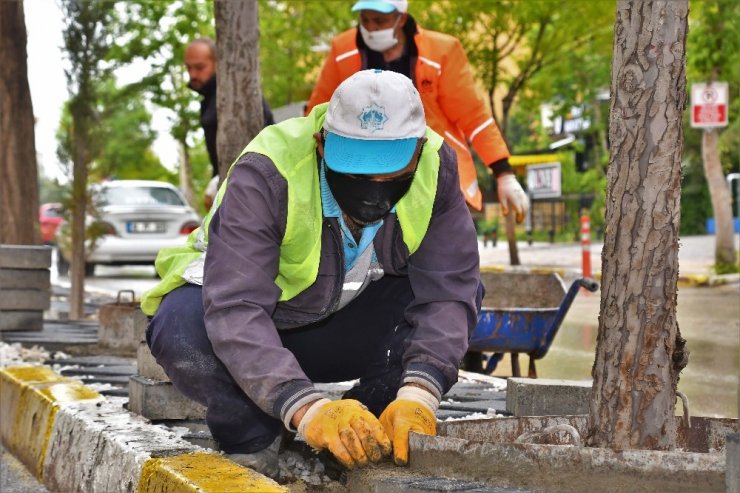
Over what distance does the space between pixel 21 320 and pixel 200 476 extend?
4.81 meters

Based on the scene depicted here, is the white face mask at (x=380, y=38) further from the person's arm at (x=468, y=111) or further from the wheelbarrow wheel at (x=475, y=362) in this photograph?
the wheelbarrow wheel at (x=475, y=362)

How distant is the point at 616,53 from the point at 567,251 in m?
29.8

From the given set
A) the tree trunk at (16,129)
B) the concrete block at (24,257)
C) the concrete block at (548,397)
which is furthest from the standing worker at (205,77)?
the concrete block at (548,397)

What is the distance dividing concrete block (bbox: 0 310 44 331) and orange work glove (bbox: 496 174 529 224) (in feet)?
11.4

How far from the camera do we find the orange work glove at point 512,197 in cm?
573

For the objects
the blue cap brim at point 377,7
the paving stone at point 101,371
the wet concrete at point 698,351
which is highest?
the blue cap brim at point 377,7

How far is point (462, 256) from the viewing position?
3889 mm

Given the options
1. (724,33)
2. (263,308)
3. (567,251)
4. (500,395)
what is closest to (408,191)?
(263,308)

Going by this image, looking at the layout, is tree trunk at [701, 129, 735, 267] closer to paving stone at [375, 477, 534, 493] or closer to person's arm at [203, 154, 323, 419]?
person's arm at [203, 154, 323, 419]

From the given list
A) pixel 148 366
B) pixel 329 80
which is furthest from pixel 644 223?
pixel 329 80

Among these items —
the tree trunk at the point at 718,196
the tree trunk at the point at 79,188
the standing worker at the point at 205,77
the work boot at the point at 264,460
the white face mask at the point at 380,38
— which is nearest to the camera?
the work boot at the point at 264,460

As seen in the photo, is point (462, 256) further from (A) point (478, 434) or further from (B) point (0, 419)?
(B) point (0, 419)

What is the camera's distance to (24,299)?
7.80 m

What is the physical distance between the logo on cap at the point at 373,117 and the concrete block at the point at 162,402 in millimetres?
1629
